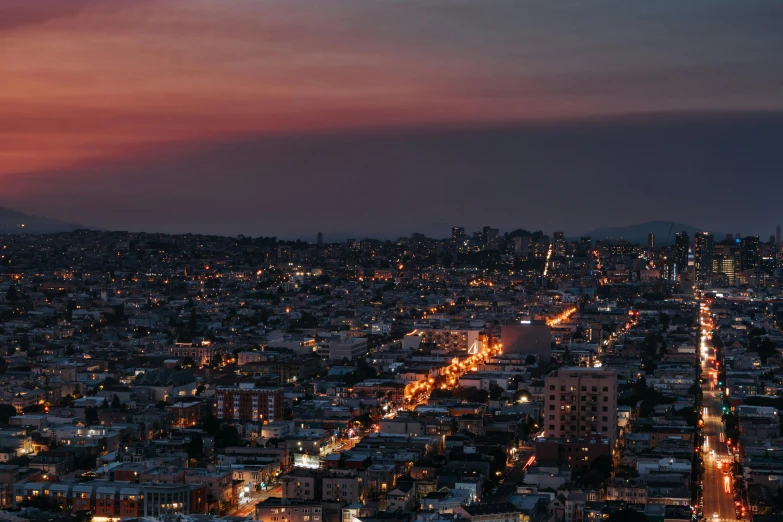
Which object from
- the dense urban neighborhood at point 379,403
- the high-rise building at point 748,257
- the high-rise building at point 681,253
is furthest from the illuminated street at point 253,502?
the high-rise building at point 748,257

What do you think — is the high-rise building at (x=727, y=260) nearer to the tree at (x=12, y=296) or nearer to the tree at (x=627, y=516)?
the tree at (x=12, y=296)

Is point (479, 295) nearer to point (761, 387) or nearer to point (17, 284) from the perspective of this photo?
point (17, 284)

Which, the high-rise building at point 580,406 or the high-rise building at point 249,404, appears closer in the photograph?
the high-rise building at point 580,406

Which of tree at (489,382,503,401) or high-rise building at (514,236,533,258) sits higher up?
high-rise building at (514,236,533,258)

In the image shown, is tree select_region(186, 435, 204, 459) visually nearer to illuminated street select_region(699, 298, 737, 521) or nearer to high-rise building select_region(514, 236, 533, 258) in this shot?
illuminated street select_region(699, 298, 737, 521)

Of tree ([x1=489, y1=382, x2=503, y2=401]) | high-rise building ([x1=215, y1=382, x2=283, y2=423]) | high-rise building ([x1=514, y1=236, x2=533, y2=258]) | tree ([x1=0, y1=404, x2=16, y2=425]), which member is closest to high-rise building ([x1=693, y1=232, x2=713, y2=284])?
high-rise building ([x1=514, y1=236, x2=533, y2=258])
